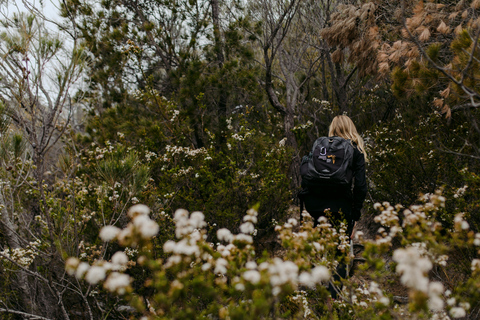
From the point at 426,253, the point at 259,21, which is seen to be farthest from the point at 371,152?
A: the point at 426,253

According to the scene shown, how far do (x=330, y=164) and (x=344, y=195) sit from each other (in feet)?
1.08

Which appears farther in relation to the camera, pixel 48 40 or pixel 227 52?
pixel 227 52

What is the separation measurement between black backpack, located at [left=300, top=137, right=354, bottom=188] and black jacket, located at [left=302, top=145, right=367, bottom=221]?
0.07 meters

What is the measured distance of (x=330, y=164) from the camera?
2436 mm

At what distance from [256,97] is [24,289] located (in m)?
4.17

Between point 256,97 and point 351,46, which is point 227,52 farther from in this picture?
point 351,46

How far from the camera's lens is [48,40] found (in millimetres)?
2221

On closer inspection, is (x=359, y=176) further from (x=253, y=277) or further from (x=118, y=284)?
(x=118, y=284)

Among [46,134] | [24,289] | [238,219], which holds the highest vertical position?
[46,134]

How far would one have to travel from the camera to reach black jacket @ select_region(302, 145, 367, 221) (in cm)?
250

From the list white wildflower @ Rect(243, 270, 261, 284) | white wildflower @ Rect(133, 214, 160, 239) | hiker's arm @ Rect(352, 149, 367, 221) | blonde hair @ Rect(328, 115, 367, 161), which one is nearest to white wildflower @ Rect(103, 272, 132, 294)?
white wildflower @ Rect(133, 214, 160, 239)

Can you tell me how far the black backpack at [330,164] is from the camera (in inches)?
94.3

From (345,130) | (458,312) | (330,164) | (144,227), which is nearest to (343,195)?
(330,164)

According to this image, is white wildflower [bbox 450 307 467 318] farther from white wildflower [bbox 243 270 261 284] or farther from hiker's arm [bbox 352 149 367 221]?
hiker's arm [bbox 352 149 367 221]
